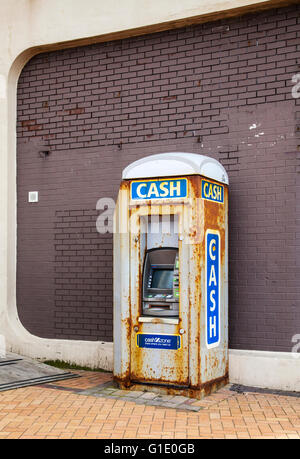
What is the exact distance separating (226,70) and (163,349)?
3620mm

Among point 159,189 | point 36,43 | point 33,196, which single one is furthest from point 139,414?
point 36,43

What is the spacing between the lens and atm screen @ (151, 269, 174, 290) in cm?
684

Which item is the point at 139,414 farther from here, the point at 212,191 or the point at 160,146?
the point at 160,146

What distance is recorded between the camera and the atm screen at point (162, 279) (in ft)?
22.5

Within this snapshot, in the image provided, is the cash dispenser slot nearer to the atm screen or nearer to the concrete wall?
the atm screen

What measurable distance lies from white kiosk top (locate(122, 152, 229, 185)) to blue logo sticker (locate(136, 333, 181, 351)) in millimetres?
1819

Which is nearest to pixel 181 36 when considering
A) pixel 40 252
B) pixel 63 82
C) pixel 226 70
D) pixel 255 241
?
pixel 226 70

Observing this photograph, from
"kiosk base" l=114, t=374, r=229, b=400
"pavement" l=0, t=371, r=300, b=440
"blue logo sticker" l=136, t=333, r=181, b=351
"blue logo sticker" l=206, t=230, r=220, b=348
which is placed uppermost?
"blue logo sticker" l=206, t=230, r=220, b=348

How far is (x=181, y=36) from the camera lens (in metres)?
7.98

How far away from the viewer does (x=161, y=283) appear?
6887 mm

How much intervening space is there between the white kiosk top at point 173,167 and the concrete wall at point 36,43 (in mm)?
2195

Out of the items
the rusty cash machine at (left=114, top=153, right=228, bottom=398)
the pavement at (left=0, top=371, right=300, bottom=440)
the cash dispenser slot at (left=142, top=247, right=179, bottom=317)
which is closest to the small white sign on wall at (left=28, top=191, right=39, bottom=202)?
the rusty cash machine at (left=114, top=153, right=228, bottom=398)

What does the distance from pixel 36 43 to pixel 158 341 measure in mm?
4802

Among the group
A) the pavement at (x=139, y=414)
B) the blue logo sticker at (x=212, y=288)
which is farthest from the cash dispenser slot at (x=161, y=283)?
the pavement at (x=139, y=414)
